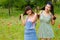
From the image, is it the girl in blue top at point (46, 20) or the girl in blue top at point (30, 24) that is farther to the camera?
the girl in blue top at point (46, 20)

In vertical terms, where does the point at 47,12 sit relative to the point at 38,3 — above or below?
below

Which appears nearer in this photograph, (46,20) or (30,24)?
(30,24)

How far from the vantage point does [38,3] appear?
29281 mm

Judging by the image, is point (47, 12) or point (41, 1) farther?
point (41, 1)

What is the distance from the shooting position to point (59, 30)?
977cm

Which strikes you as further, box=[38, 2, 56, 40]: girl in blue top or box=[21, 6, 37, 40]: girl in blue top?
box=[38, 2, 56, 40]: girl in blue top

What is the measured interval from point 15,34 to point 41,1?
68.3ft

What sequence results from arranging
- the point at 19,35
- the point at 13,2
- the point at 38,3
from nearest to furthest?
the point at 19,35 → the point at 13,2 → the point at 38,3

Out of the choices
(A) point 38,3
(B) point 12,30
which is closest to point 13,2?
(A) point 38,3

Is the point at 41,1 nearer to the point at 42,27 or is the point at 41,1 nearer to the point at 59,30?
the point at 59,30

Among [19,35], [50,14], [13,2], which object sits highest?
[13,2]

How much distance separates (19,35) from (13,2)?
1764 cm

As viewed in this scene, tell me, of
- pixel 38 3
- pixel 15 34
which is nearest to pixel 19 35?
pixel 15 34

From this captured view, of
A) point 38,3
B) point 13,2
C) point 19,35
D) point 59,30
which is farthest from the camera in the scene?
point 38,3
